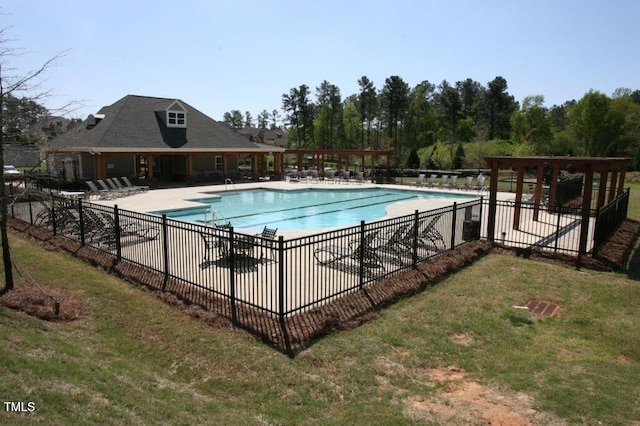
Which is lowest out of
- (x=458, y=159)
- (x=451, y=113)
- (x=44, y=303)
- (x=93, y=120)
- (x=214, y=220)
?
(x=44, y=303)

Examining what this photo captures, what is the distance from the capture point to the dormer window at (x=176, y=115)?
105 ft

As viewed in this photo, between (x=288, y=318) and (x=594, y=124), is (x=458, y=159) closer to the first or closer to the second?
(x=594, y=124)

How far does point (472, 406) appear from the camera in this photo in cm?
462

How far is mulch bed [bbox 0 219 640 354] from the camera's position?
649 centimetres

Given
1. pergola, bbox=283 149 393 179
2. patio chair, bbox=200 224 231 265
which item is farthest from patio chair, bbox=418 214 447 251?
pergola, bbox=283 149 393 179

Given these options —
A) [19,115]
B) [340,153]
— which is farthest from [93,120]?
[19,115]

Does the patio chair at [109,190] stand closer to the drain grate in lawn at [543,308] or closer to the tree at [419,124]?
the drain grate in lawn at [543,308]

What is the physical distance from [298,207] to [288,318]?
1519cm

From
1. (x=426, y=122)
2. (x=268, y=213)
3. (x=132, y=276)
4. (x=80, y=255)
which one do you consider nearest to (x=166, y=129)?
(x=268, y=213)

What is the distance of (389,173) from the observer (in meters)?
32.8

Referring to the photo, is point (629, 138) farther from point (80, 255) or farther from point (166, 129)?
point (80, 255)

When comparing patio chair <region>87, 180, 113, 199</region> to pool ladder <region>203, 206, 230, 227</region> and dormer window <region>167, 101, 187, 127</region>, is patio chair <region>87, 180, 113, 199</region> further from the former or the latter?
dormer window <region>167, 101, 187, 127</region>

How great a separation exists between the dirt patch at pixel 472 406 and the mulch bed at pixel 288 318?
1.93 meters

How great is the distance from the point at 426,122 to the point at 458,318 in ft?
207
